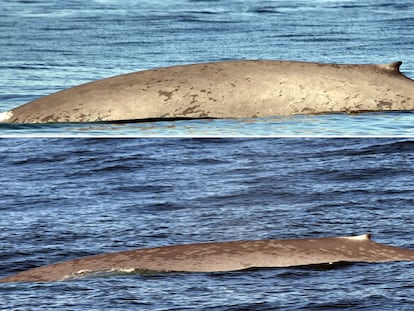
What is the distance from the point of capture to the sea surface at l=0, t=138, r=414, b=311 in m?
14.3

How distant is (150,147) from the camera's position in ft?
86.1

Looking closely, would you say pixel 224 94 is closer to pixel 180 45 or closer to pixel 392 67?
pixel 180 45

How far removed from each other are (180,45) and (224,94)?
1036 millimetres

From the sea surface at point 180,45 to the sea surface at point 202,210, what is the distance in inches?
52.1

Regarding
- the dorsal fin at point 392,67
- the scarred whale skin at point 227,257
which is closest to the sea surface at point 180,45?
the dorsal fin at point 392,67

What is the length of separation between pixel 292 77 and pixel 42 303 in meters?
4.28

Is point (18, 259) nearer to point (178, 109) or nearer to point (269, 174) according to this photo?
point (178, 109)

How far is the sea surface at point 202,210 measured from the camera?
14.3 metres

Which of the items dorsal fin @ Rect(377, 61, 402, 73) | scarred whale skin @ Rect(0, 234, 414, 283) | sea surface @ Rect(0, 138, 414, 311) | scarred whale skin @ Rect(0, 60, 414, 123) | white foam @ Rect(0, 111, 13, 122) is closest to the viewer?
sea surface @ Rect(0, 138, 414, 311)

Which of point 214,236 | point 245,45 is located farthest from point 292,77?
point 214,236

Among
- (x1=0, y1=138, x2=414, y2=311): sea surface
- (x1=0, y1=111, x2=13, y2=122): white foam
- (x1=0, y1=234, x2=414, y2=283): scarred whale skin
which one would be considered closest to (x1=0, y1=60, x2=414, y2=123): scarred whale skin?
(x1=0, y1=111, x2=13, y2=122): white foam

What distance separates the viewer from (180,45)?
17.3 metres

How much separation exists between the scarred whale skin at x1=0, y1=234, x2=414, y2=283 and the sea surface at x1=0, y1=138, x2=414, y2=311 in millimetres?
146

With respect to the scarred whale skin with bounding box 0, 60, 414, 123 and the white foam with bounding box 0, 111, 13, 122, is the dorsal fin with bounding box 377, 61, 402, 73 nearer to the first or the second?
the scarred whale skin with bounding box 0, 60, 414, 123
